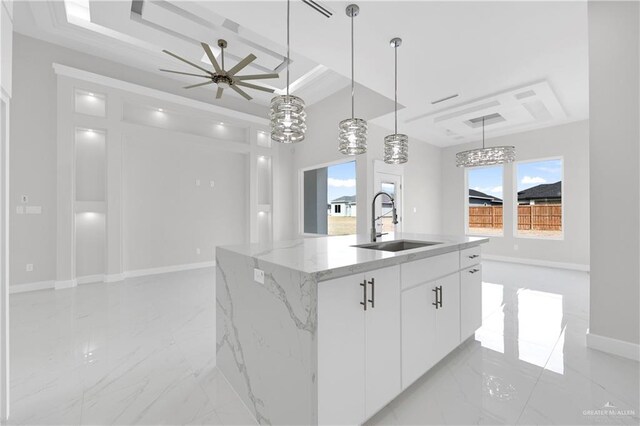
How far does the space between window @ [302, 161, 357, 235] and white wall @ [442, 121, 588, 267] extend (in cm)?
316

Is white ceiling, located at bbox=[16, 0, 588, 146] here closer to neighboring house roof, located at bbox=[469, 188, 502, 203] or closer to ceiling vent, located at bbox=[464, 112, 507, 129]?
ceiling vent, located at bbox=[464, 112, 507, 129]

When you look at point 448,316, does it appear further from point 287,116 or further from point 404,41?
point 404,41

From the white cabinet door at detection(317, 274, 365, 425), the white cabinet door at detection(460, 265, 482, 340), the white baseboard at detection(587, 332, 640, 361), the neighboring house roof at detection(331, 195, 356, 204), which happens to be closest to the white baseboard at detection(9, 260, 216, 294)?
the neighboring house roof at detection(331, 195, 356, 204)

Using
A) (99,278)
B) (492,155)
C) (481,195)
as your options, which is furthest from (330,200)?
(99,278)

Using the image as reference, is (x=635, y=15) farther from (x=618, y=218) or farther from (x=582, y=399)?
(x=582, y=399)

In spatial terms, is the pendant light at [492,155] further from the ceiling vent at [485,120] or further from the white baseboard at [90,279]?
the white baseboard at [90,279]

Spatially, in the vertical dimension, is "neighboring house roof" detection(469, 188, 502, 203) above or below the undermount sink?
above

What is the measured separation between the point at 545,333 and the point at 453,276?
1.43 meters

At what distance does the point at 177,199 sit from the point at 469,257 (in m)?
5.50

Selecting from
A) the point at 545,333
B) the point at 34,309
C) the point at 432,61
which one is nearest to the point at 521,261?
the point at 545,333

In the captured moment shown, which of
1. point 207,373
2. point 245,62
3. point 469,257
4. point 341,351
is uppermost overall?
point 245,62

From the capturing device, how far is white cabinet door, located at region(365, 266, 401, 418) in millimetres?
1446

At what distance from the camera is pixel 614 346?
2.29 metres

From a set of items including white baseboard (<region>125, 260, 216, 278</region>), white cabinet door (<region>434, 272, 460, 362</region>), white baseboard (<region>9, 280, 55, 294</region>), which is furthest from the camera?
white baseboard (<region>125, 260, 216, 278</region>)
